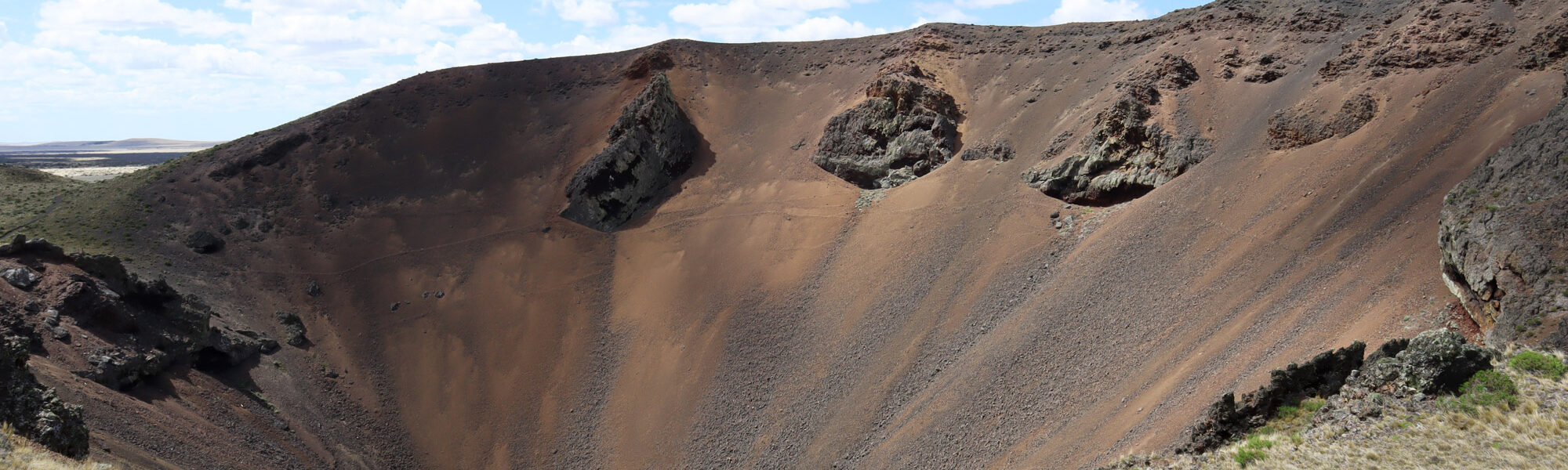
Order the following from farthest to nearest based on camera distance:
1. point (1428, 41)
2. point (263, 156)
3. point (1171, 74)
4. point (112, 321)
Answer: point (263, 156) < point (1171, 74) < point (1428, 41) < point (112, 321)

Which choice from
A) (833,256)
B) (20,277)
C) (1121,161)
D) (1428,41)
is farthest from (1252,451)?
(20,277)

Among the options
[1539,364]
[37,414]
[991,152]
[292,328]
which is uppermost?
[991,152]

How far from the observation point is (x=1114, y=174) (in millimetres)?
33594

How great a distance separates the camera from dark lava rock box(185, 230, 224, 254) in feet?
127

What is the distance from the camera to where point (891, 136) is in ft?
137

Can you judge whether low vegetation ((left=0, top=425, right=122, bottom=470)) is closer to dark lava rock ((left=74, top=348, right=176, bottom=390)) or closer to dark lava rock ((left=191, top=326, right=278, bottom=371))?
dark lava rock ((left=74, top=348, right=176, bottom=390))

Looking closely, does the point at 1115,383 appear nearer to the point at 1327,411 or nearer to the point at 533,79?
the point at 1327,411

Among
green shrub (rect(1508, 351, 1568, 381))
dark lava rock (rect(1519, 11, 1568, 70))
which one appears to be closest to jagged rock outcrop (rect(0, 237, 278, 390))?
green shrub (rect(1508, 351, 1568, 381))

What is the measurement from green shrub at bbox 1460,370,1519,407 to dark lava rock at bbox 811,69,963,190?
88.3ft

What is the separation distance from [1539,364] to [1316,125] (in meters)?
17.5

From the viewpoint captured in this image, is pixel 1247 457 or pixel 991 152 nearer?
pixel 1247 457

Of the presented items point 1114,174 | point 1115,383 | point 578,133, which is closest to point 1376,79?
point 1114,174

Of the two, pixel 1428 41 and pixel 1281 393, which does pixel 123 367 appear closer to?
pixel 1281 393

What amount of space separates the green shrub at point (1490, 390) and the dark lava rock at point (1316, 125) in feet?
56.4
